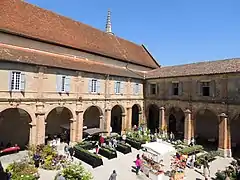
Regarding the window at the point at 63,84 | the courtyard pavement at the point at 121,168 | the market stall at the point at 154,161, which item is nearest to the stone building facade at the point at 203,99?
the courtyard pavement at the point at 121,168

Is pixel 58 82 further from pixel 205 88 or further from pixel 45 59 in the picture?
pixel 205 88

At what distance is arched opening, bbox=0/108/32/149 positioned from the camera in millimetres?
19355

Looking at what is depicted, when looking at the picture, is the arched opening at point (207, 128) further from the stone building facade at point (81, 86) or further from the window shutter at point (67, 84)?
the window shutter at point (67, 84)

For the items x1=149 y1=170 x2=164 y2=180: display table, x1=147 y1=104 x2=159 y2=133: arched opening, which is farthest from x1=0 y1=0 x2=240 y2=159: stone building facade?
x1=149 y1=170 x2=164 y2=180: display table

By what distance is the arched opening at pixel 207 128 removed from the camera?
2560 centimetres

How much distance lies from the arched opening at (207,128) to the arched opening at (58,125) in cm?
1585

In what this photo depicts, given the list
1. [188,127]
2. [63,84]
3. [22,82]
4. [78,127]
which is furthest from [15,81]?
[188,127]

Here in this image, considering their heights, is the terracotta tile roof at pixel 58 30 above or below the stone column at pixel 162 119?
above

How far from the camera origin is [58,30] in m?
24.2

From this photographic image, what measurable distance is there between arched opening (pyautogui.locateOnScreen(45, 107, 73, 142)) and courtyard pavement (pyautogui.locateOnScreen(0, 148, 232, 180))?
4.55 metres

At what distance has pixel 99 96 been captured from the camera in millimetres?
24109

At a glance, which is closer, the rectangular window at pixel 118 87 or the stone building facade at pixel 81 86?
the stone building facade at pixel 81 86

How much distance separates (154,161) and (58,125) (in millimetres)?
12616

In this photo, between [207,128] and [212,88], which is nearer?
[212,88]
